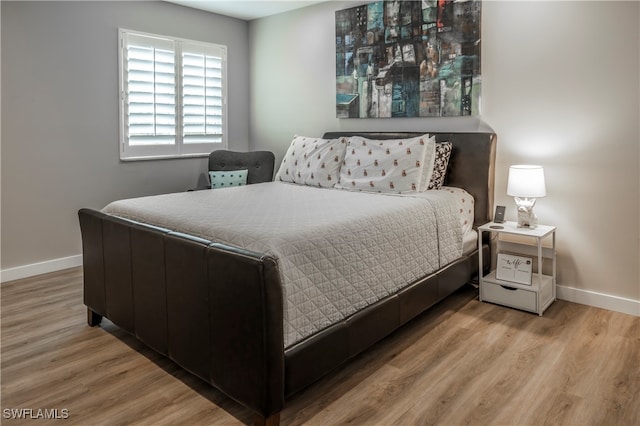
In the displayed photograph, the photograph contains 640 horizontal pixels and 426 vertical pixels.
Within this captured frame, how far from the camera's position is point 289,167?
13.2 ft

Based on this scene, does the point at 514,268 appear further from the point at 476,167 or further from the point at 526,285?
the point at 476,167

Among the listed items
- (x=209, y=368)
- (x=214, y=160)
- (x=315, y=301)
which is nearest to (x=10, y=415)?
(x=209, y=368)

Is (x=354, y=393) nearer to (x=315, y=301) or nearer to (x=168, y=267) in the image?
(x=315, y=301)

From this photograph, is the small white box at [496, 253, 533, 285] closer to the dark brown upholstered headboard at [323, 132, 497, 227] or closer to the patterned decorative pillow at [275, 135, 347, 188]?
the dark brown upholstered headboard at [323, 132, 497, 227]

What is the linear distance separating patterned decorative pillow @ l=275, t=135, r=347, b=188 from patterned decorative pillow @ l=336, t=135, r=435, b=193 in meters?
0.13

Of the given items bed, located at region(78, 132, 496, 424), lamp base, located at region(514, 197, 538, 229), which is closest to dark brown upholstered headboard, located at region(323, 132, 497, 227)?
bed, located at region(78, 132, 496, 424)

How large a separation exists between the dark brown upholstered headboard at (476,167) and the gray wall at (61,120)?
9.05ft

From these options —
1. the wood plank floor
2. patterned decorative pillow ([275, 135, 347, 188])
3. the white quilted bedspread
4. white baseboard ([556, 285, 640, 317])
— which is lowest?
the wood plank floor

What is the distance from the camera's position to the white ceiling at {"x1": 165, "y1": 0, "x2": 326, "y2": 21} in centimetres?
444

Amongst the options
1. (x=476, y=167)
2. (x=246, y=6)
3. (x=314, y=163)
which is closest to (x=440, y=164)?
(x=476, y=167)

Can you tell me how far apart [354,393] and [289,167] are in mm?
2315

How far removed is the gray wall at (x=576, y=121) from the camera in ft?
9.51

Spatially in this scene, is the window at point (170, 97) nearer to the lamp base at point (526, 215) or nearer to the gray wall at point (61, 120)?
the gray wall at point (61, 120)

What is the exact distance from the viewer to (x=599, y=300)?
3.11m
